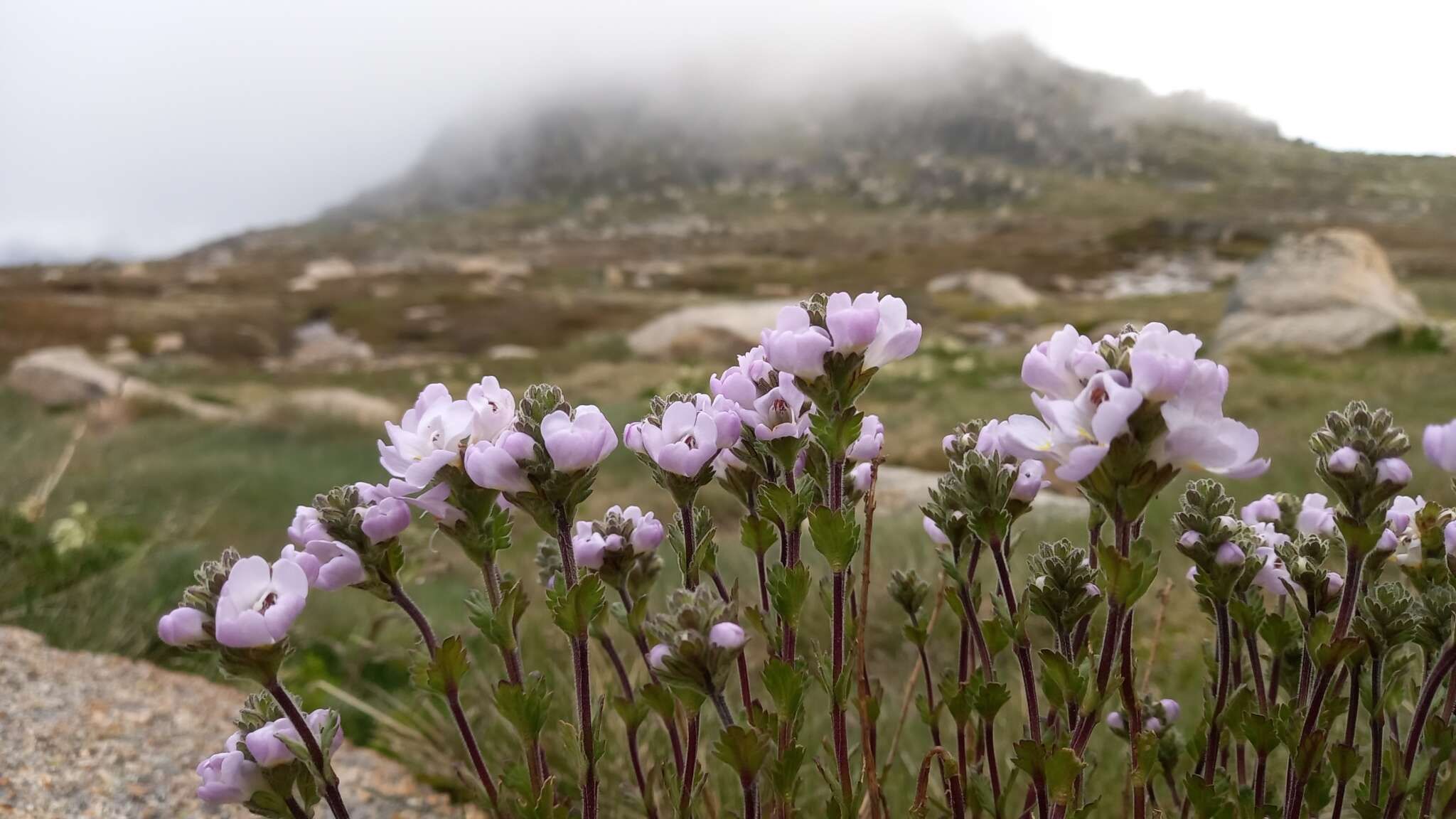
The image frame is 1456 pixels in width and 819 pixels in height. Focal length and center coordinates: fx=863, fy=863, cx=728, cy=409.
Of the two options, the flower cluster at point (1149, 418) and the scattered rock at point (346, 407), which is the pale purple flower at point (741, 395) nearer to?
the flower cluster at point (1149, 418)

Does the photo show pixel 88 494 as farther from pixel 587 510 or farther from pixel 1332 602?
pixel 1332 602

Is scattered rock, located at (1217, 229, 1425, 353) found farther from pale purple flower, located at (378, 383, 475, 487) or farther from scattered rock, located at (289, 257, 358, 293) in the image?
scattered rock, located at (289, 257, 358, 293)

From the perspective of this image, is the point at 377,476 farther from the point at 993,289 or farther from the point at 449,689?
the point at 993,289

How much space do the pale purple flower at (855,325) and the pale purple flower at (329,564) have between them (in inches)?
30.5

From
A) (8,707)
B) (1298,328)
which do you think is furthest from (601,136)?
(8,707)

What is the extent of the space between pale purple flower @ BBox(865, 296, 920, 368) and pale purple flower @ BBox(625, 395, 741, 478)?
24 cm

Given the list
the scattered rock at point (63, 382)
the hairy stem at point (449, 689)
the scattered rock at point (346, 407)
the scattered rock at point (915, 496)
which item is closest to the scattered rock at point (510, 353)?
the scattered rock at point (346, 407)

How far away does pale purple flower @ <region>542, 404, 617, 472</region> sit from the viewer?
1193 mm

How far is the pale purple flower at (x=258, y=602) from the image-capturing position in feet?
3.70

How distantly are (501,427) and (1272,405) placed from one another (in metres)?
9.84

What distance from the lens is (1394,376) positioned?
10.5 m

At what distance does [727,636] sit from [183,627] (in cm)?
74

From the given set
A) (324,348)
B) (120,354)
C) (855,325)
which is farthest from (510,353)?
(855,325)

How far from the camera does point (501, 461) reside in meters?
1.19
